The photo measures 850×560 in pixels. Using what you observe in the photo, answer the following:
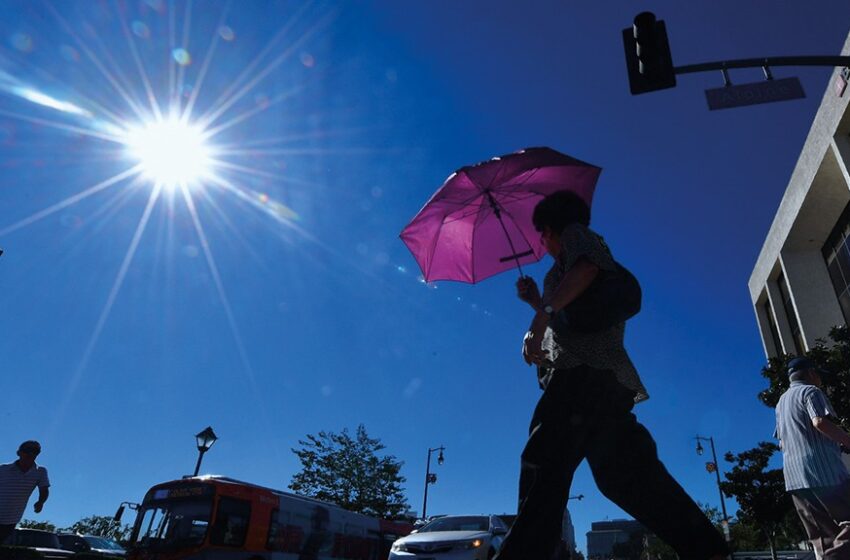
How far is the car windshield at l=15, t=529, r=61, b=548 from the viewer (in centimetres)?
1600

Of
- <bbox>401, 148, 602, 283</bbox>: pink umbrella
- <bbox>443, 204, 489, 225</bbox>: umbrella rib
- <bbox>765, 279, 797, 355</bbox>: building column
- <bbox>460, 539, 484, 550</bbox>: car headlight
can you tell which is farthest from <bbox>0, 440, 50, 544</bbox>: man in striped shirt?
<bbox>765, 279, 797, 355</bbox>: building column

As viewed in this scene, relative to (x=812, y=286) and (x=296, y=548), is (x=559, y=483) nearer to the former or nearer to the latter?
(x=296, y=548)

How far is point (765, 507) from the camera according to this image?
21.6 m

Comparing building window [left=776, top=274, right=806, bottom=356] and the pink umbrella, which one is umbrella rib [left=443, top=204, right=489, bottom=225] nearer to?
the pink umbrella

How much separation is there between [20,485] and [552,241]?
6.54m

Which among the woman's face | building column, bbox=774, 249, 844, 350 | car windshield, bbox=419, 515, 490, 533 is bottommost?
car windshield, bbox=419, 515, 490, 533

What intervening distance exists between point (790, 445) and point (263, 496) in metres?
13.5

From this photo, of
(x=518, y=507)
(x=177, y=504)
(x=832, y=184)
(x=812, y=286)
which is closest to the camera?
(x=518, y=507)

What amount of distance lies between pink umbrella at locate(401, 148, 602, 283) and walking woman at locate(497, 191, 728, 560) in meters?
1.25

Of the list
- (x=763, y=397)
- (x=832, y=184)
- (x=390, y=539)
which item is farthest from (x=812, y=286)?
(x=390, y=539)

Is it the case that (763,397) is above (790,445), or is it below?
above

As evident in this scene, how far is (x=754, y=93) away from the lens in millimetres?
7074

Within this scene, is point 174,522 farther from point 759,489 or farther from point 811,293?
point 811,293

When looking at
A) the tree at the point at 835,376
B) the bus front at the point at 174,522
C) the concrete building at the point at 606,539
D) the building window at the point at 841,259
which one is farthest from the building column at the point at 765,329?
the concrete building at the point at 606,539
